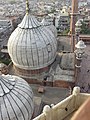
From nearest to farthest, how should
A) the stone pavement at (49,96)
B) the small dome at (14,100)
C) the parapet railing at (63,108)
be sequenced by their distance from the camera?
the parapet railing at (63,108) < the small dome at (14,100) < the stone pavement at (49,96)

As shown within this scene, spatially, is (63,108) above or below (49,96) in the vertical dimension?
above

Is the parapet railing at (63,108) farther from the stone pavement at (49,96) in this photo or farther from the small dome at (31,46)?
the small dome at (31,46)

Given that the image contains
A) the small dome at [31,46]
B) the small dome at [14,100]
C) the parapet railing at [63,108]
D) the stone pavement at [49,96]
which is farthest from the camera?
the small dome at [31,46]

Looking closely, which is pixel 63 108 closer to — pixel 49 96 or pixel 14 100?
pixel 14 100

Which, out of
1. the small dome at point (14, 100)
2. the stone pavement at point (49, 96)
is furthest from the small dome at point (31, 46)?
the small dome at point (14, 100)

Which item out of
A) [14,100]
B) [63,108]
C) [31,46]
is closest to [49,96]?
[31,46]

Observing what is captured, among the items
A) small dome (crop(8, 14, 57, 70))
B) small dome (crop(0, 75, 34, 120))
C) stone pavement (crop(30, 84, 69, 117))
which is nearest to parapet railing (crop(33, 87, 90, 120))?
small dome (crop(0, 75, 34, 120))
